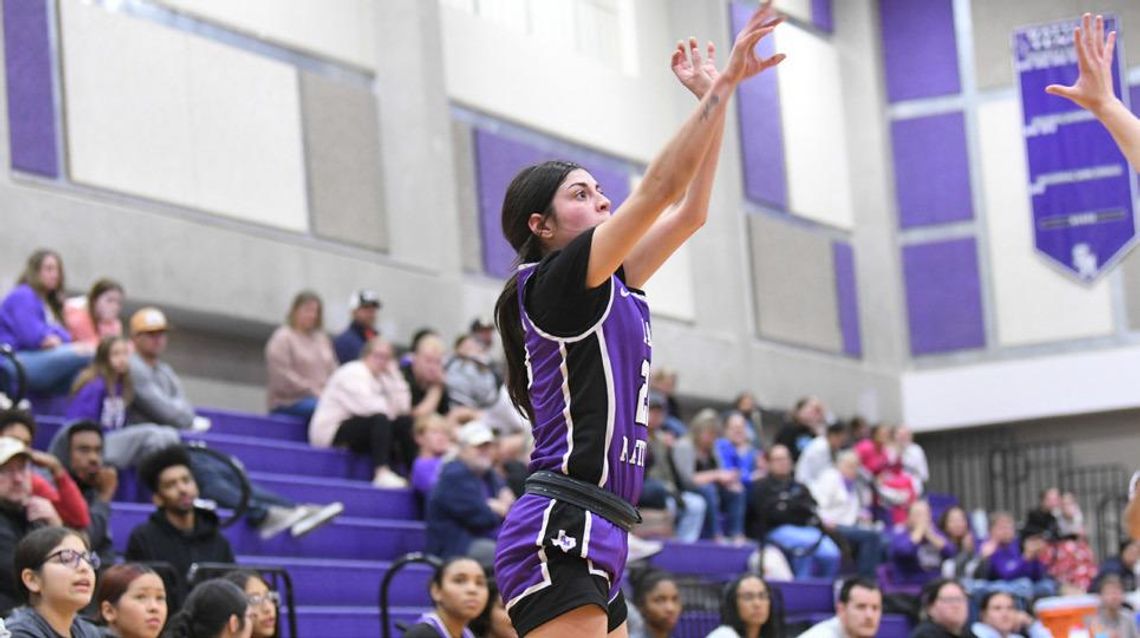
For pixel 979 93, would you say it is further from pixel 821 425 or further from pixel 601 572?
pixel 601 572

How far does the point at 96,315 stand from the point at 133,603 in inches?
163

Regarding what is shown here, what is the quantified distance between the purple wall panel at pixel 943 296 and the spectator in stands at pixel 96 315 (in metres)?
12.6

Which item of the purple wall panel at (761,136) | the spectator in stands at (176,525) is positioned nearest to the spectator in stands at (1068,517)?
the purple wall panel at (761,136)

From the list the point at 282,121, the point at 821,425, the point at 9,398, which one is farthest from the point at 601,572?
the point at 821,425

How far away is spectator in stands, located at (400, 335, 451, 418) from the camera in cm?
1237

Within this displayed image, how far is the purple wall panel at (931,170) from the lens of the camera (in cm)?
2106

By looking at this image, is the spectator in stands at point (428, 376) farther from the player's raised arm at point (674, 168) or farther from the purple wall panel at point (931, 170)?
the purple wall panel at point (931, 170)

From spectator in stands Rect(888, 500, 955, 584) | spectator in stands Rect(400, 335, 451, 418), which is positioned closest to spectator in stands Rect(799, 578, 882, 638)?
spectator in stands Rect(400, 335, 451, 418)

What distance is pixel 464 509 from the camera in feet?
34.0

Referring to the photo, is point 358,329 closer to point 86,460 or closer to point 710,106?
point 86,460

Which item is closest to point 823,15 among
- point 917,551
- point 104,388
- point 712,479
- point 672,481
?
point 917,551

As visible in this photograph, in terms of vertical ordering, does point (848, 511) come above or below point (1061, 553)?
above

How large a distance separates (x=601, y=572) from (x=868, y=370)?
678 inches

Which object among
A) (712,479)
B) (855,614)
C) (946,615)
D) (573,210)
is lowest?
(946,615)
